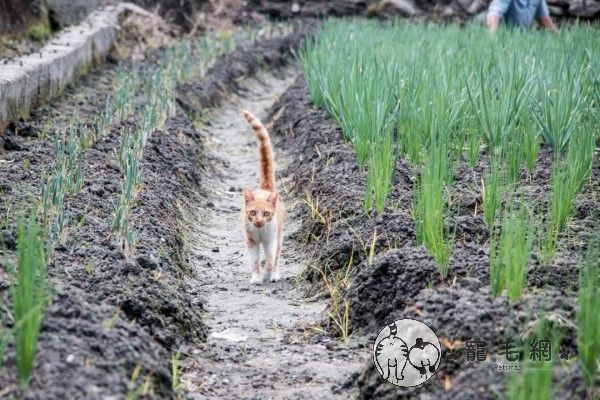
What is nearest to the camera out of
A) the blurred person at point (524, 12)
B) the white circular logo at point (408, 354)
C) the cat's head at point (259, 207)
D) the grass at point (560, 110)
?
the white circular logo at point (408, 354)

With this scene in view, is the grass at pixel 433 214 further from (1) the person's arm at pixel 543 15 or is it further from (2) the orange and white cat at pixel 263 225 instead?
(1) the person's arm at pixel 543 15

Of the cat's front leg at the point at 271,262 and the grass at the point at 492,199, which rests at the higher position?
the grass at the point at 492,199

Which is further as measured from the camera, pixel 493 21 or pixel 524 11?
pixel 524 11

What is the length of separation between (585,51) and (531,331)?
3.91 m

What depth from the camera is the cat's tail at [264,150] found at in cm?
429

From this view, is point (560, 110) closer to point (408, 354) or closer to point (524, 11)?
point (408, 354)

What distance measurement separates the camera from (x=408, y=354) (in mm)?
2764

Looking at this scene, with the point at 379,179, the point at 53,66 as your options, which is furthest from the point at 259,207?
the point at 53,66

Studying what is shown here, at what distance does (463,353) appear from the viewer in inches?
103

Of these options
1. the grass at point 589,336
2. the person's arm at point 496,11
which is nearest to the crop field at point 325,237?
the grass at point 589,336

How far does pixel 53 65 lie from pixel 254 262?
2.83 meters

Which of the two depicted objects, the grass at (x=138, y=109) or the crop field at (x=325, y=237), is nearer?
the crop field at (x=325, y=237)

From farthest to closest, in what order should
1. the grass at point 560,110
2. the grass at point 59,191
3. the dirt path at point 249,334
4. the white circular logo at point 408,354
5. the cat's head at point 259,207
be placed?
1. the grass at point 560,110
2. the cat's head at point 259,207
3. the grass at point 59,191
4. the dirt path at point 249,334
5. the white circular logo at point 408,354

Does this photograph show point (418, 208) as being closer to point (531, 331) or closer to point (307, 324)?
point (307, 324)
